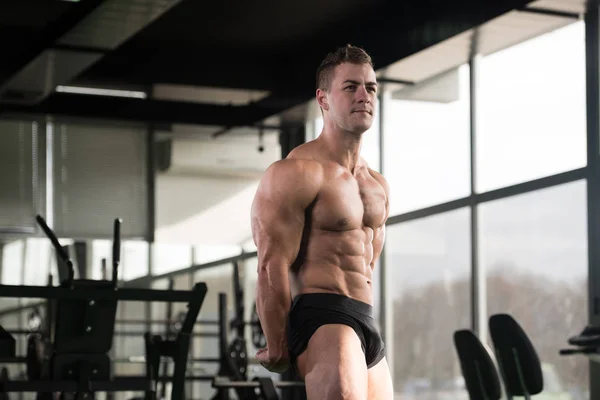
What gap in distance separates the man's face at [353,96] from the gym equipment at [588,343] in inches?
101

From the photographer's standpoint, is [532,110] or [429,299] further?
[429,299]

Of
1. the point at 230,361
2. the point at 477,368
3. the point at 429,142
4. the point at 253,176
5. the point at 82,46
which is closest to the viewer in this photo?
the point at 477,368

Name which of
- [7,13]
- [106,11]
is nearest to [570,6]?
[106,11]

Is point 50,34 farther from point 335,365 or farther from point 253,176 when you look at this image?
point 335,365

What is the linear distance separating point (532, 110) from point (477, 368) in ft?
7.59

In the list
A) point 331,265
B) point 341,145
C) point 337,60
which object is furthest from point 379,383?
point 337,60

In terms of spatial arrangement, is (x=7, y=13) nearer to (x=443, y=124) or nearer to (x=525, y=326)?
(x=443, y=124)

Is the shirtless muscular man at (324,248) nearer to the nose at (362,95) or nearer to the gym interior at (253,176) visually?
the nose at (362,95)

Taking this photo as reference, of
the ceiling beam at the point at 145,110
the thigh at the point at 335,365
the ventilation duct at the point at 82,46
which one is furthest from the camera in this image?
the ceiling beam at the point at 145,110

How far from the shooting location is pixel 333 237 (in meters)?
3.12

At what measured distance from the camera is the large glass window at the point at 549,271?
21.7 ft

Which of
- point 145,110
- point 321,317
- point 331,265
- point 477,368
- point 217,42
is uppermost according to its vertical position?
point 217,42

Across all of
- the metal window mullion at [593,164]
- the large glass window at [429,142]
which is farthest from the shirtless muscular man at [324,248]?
the large glass window at [429,142]

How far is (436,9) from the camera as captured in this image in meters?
7.26
